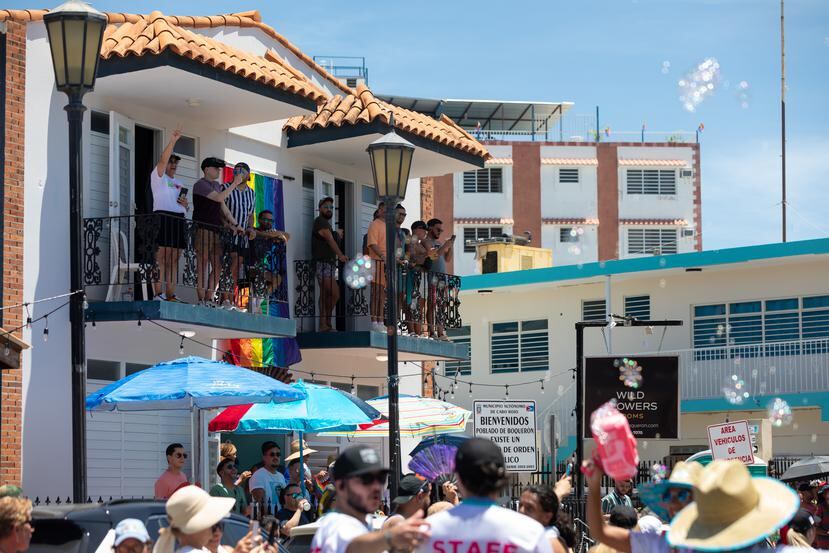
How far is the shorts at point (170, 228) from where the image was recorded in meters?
17.1

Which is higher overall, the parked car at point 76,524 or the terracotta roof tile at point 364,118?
the terracotta roof tile at point 364,118

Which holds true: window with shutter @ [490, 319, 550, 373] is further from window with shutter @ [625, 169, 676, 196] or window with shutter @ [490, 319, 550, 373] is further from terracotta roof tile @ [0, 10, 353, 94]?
window with shutter @ [625, 169, 676, 196]

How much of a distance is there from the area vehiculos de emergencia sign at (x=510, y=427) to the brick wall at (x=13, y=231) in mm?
5386

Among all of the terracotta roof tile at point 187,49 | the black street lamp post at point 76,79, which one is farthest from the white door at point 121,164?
the black street lamp post at point 76,79

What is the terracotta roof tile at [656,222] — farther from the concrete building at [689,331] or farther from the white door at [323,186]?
the white door at [323,186]

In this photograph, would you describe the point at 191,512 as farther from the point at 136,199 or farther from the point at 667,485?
the point at 136,199

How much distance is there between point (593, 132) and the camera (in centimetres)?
5700

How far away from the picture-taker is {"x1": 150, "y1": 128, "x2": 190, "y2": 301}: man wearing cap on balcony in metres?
17.0

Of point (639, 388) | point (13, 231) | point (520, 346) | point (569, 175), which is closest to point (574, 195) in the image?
point (569, 175)

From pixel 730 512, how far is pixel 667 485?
0.74 metres

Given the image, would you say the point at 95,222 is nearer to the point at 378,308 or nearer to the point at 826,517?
the point at 378,308

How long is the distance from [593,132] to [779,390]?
87.6 feet

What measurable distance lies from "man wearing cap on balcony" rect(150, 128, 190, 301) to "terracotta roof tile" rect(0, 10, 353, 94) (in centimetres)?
203

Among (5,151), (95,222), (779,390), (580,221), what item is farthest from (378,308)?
(580,221)
